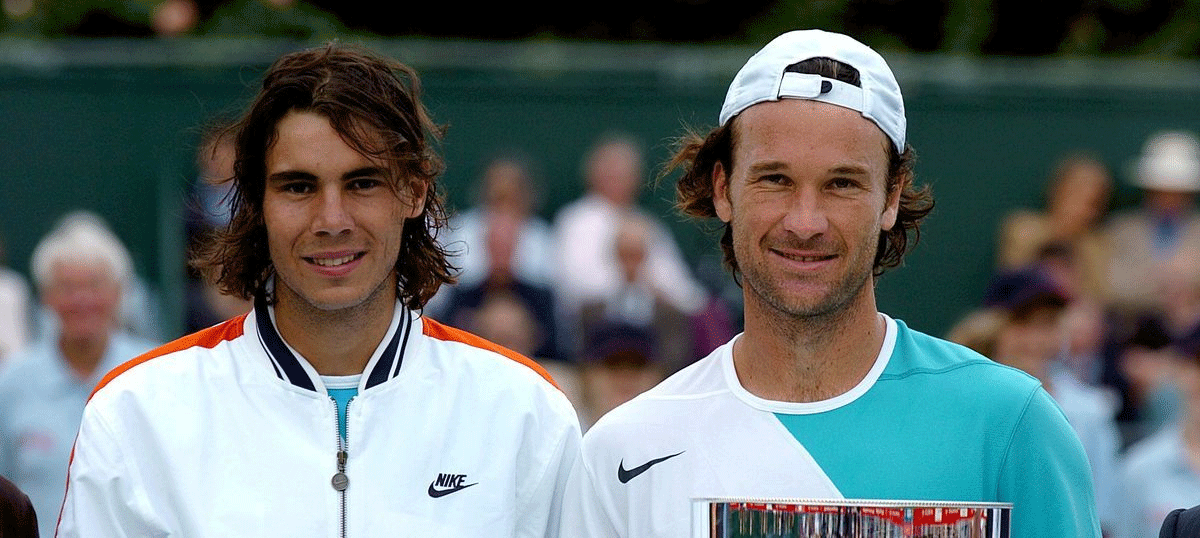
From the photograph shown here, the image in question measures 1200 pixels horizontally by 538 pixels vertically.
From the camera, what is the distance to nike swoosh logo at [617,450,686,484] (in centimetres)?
344

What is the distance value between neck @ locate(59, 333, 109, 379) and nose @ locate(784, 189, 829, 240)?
176 inches

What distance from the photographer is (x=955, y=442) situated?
3289mm

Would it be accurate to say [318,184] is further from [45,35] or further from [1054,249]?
[45,35]

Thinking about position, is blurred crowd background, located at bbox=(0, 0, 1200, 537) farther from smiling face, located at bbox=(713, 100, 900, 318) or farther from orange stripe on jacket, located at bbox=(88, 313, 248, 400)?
smiling face, located at bbox=(713, 100, 900, 318)

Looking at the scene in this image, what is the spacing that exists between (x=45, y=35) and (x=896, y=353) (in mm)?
7150

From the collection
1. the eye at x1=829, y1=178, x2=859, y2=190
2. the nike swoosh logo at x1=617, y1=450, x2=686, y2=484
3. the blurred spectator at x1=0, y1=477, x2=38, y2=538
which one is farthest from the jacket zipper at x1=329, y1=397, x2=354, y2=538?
the eye at x1=829, y1=178, x2=859, y2=190

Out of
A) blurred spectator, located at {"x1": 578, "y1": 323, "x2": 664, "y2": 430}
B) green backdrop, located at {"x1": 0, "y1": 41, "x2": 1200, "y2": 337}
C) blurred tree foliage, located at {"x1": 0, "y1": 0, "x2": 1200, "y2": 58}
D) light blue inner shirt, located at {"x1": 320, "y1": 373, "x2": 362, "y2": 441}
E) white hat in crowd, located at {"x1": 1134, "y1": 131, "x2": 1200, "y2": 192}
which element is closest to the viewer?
light blue inner shirt, located at {"x1": 320, "y1": 373, "x2": 362, "y2": 441}

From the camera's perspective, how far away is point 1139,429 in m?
8.16

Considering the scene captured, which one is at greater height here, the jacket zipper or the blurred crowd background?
the blurred crowd background

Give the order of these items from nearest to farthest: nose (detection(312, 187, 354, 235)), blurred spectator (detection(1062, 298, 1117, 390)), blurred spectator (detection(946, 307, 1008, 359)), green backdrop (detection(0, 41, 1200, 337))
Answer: nose (detection(312, 187, 354, 235))
blurred spectator (detection(946, 307, 1008, 359))
green backdrop (detection(0, 41, 1200, 337))
blurred spectator (detection(1062, 298, 1117, 390))

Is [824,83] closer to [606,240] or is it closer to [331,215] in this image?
[331,215]

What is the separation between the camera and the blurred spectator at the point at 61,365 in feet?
22.0

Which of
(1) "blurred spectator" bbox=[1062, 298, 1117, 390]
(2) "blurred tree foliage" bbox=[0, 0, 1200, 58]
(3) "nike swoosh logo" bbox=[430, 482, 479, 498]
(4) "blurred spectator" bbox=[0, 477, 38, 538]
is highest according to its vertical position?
(2) "blurred tree foliage" bbox=[0, 0, 1200, 58]

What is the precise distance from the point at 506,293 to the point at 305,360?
4.73 m
